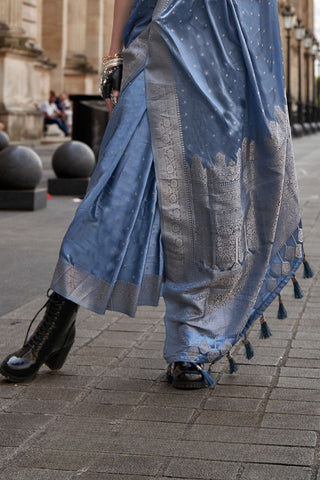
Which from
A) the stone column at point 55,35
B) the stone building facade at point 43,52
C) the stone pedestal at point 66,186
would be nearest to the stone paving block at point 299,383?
the stone pedestal at point 66,186

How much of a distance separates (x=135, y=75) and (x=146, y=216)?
511mm

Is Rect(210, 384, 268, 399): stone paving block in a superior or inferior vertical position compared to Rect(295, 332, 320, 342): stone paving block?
inferior

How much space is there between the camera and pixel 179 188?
12.3ft

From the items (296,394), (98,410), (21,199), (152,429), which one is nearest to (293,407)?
(296,394)

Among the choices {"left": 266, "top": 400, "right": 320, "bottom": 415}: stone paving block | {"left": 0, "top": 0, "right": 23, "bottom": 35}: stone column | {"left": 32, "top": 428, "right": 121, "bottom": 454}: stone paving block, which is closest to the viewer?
{"left": 32, "top": 428, "right": 121, "bottom": 454}: stone paving block

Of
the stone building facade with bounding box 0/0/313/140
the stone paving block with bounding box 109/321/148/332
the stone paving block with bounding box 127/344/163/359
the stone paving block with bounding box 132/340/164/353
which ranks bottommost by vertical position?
the stone paving block with bounding box 127/344/163/359

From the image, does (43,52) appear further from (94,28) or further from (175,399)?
(175,399)

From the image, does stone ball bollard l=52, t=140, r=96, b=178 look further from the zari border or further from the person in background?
the person in background

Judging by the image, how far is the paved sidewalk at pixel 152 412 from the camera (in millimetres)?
2896

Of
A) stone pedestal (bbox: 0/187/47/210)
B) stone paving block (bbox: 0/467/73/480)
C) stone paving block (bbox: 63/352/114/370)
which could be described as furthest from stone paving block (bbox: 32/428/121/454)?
stone pedestal (bbox: 0/187/47/210)

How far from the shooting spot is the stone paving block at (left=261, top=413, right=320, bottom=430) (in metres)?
3.27

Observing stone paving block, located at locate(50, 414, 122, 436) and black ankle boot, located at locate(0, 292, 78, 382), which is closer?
stone paving block, located at locate(50, 414, 122, 436)

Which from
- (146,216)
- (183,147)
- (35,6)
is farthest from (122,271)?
(35,6)

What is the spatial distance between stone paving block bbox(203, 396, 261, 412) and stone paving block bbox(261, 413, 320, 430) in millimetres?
112
